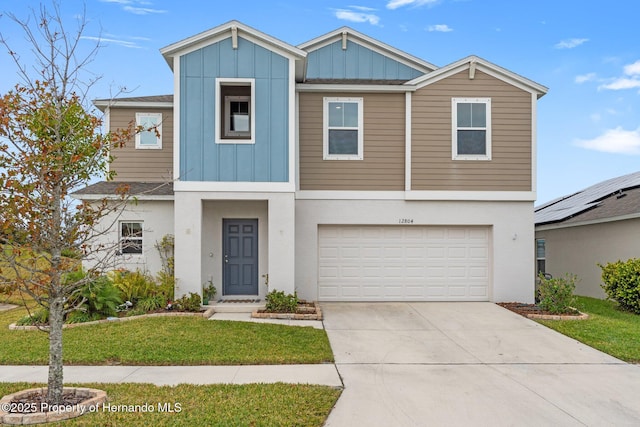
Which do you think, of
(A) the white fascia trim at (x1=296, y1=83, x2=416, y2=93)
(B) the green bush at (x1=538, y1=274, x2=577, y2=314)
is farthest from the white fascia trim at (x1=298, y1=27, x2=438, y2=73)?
(B) the green bush at (x1=538, y1=274, x2=577, y2=314)

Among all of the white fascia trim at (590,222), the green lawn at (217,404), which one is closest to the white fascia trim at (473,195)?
the white fascia trim at (590,222)

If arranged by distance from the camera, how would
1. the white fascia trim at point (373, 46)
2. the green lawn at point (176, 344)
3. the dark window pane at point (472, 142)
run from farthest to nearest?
the white fascia trim at point (373, 46) < the dark window pane at point (472, 142) < the green lawn at point (176, 344)

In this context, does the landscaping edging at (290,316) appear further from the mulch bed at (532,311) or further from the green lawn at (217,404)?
the mulch bed at (532,311)

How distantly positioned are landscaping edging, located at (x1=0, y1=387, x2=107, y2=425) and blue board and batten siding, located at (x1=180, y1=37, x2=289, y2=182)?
624cm

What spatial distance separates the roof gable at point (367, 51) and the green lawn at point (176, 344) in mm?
9465

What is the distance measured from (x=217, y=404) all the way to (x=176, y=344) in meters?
2.95

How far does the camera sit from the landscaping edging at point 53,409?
4996mm

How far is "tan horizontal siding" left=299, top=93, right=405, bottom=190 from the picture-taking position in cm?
1277

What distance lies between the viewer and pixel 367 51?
1582 cm

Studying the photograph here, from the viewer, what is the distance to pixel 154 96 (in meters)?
14.8

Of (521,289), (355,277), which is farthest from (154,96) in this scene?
(521,289)

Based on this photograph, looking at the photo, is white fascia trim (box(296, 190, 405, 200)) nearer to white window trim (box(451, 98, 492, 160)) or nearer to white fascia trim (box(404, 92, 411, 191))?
white fascia trim (box(404, 92, 411, 191))

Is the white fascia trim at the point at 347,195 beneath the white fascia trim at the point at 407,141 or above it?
beneath

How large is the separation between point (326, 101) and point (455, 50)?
19.4 ft
